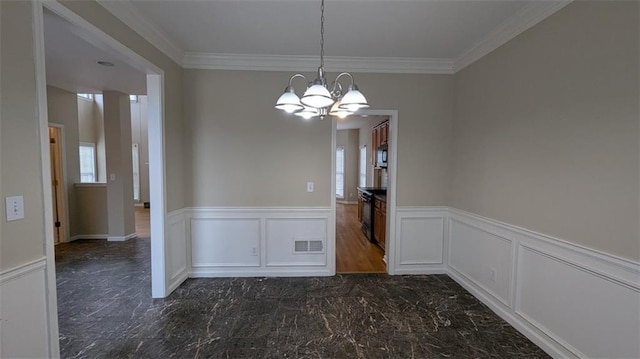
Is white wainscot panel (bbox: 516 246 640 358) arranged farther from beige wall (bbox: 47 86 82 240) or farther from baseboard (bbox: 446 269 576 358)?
beige wall (bbox: 47 86 82 240)

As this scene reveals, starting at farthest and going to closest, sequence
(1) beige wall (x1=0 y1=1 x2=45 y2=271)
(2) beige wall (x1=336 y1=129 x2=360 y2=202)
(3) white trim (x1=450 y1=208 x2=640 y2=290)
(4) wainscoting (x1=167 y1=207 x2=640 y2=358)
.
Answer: (2) beige wall (x1=336 y1=129 x2=360 y2=202) < (4) wainscoting (x1=167 y1=207 x2=640 y2=358) < (3) white trim (x1=450 y1=208 x2=640 y2=290) < (1) beige wall (x1=0 y1=1 x2=45 y2=271)

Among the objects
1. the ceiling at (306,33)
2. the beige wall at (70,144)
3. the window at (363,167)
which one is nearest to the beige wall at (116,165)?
the beige wall at (70,144)

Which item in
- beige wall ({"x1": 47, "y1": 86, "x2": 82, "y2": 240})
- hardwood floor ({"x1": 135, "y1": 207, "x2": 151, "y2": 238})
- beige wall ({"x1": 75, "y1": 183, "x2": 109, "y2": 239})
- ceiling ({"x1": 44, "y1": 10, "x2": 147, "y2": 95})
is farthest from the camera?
hardwood floor ({"x1": 135, "y1": 207, "x2": 151, "y2": 238})

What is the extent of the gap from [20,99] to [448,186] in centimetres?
396

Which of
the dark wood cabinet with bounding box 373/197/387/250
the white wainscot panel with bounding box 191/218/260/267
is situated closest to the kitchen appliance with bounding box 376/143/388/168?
the dark wood cabinet with bounding box 373/197/387/250

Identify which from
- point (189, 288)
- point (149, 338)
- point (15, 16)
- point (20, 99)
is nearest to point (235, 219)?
point (189, 288)

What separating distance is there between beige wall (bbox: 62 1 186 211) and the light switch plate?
1.47 metres

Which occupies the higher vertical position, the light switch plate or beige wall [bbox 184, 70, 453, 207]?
beige wall [bbox 184, 70, 453, 207]

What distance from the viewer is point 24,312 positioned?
1.46m

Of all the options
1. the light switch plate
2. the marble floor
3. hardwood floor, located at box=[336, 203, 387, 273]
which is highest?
the light switch plate

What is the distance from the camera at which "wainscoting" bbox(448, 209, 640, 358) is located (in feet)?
5.42

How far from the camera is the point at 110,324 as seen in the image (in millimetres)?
2449

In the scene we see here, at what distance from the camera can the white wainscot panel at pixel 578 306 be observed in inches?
64.4

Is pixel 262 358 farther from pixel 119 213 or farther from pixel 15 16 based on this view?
pixel 119 213
